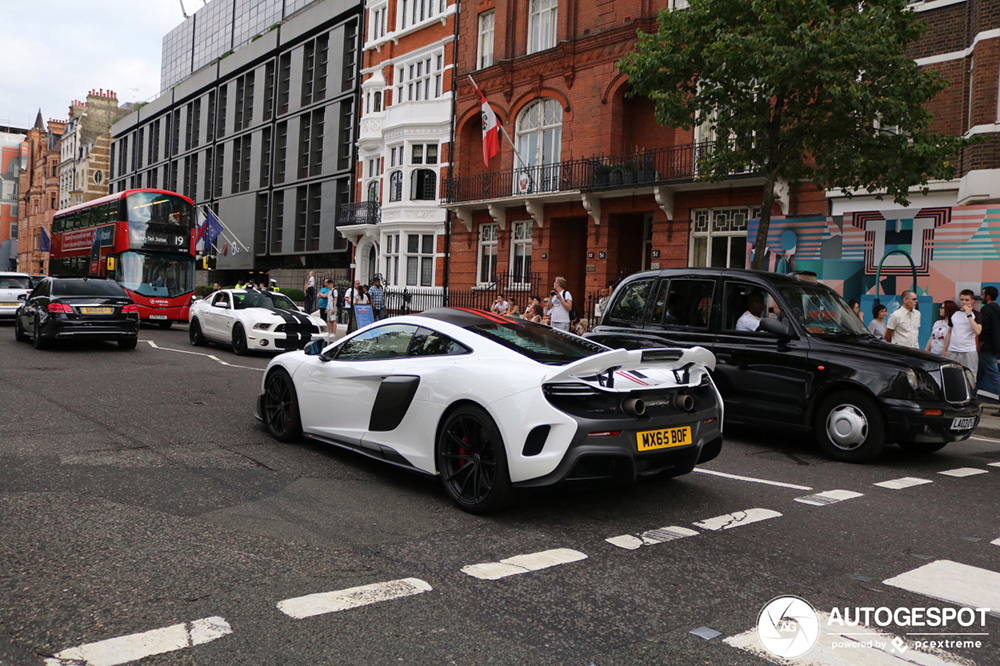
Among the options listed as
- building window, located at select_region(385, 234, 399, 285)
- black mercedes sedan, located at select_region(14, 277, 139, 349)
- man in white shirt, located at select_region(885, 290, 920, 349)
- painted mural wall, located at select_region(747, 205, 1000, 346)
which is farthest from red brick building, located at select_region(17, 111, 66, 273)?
man in white shirt, located at select_region(885, 290, 920, 349)

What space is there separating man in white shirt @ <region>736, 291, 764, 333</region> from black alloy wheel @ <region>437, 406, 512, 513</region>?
443cm

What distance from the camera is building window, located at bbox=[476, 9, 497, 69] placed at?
28.7 metres

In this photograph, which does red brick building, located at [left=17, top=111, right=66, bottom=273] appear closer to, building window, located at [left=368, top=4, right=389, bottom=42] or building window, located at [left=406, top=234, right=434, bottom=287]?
building window, located at [left=368, top=4, right=389, bottom=42]

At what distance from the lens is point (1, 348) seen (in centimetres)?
1595

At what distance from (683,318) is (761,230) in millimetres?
6216

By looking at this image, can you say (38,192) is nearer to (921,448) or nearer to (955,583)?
(921,448)

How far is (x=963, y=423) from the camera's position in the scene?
7.74 metres

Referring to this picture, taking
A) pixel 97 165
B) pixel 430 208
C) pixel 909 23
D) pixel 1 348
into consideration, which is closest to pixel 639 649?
pixel 909 23

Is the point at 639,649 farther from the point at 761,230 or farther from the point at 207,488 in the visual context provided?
the point at 761,230

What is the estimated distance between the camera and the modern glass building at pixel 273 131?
39.2m

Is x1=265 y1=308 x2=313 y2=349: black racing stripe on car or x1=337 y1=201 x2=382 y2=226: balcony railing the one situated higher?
x1=337 y1=201 x2=382 y2=226: balcony railing

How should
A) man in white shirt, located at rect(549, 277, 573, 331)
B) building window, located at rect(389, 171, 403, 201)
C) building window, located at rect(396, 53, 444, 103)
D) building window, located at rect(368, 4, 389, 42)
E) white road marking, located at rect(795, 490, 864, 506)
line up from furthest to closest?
1. building window, located at rect(368, 4, 389, 42)
2. building window, located at rect(389, 171, 403, 201)
3. building window, located at rect(396, 53, 444, 103)
4. man in white shirt, located at rect(549, 277, 573, 331)
5. white road marking, located at rect(795, 490, 864, 506)

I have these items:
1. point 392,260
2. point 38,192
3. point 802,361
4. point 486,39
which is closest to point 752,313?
point 802,361

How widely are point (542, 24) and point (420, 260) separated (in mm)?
9744
